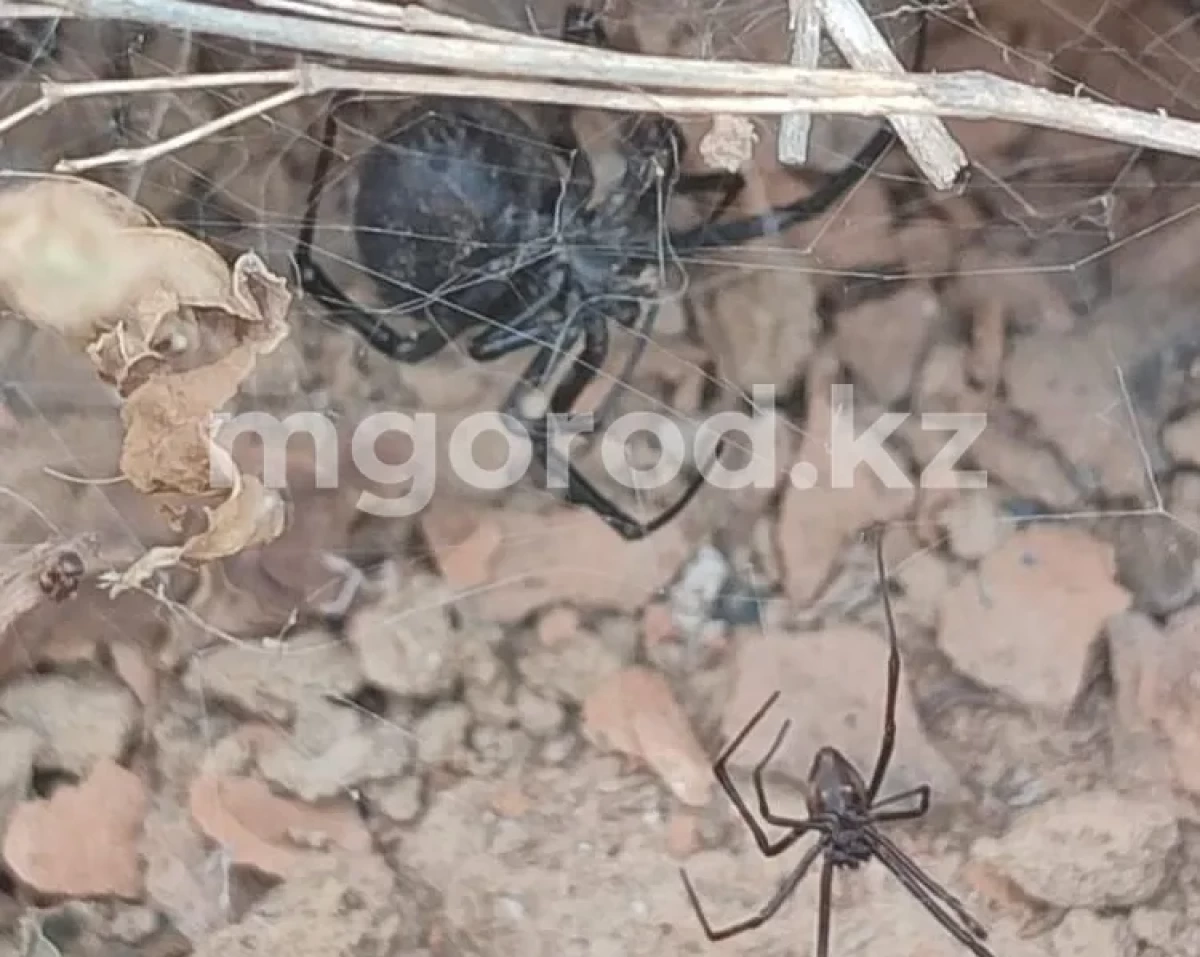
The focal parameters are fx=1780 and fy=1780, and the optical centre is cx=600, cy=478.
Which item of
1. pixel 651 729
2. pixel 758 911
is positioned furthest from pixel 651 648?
pixel 758 911

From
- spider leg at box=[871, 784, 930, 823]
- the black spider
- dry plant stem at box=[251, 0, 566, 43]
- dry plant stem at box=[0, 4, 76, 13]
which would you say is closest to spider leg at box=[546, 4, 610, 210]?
the black spider

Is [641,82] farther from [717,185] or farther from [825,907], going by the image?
[825,907]

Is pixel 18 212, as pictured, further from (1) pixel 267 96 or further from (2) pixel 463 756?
(2) pixel 463 756

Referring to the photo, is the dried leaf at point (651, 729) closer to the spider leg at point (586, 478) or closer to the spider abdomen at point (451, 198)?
the spider leg at point (586, 478)

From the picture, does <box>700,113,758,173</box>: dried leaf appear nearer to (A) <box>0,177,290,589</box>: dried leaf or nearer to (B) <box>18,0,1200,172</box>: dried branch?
(B) <box>18,0,1200,172</box>: dried branch

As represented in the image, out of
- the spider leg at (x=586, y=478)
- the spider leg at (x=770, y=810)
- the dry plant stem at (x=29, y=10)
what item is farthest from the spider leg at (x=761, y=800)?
the dry plant stem at (x=29, y=10)

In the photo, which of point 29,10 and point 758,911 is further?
point 758,911
